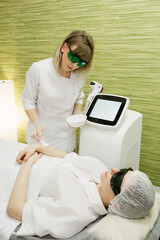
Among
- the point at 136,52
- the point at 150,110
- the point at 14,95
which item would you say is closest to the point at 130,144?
the point at 150,110

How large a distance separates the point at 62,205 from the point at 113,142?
578 millimetres

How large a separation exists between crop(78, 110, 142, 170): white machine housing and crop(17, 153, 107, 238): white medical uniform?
220mm

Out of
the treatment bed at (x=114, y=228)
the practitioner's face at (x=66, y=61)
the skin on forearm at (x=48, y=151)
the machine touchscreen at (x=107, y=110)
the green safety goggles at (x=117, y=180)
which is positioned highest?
the practitioner's face at (x=66, y=61)

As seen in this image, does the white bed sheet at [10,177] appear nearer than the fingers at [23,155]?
Yes

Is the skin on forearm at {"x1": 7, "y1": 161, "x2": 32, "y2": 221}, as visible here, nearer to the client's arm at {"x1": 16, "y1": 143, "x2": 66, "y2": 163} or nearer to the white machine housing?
the client's arm at {"x1": 16, "y1": 143, "x2": 66, "y2": 163}

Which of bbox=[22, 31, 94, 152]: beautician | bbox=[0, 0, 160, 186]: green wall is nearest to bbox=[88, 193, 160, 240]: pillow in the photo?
bbox=[22, 31, 94, 152]: beautician

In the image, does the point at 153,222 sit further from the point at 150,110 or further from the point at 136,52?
the point at 136,52

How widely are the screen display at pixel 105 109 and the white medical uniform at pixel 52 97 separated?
392 mm

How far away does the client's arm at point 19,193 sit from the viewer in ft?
4.05

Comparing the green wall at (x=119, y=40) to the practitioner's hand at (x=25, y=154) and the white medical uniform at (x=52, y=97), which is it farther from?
the practitioner's hand at (x=25, y=154)

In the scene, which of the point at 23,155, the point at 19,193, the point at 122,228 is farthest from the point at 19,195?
the point at 122,228

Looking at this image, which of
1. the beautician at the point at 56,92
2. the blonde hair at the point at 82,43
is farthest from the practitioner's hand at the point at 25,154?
the blonde hair at the point at 82,43

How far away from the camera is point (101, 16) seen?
2.57m

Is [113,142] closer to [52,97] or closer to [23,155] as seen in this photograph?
[23,155]
